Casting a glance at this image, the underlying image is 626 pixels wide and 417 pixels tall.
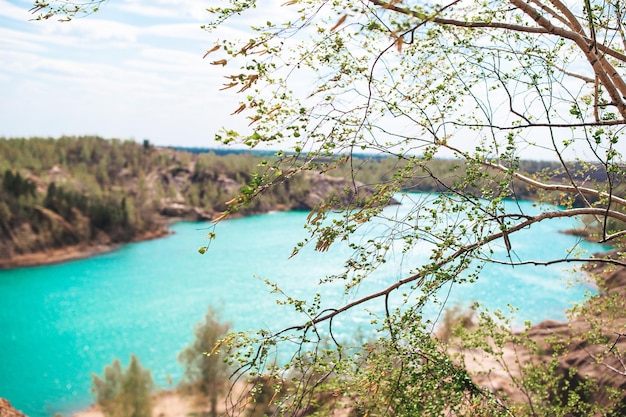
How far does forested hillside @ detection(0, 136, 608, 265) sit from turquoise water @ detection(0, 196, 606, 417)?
371cm

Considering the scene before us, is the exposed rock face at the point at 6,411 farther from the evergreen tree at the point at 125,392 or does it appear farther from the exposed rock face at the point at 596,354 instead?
the evergreen tree at the point at 125,392

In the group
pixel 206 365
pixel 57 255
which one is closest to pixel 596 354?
pixel 206 365

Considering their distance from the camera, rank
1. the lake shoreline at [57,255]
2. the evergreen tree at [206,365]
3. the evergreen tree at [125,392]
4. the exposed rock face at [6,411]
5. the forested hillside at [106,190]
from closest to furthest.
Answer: the exposed rock face at [6,411]
the evergreen tree at [125,392]
the evergreen tree at [206,365]
the lake shoreline at [57,255]
the forested hillside at [106,190]

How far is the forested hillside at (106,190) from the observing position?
34156 mm

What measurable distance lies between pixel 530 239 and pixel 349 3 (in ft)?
111

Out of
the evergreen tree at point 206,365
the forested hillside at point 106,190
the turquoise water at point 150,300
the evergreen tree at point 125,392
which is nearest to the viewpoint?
the evergreen tree at point 125,392

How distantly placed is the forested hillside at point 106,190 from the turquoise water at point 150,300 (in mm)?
3705

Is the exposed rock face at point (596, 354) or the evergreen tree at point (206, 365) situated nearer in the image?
the exposed rock face at point (596, 354)

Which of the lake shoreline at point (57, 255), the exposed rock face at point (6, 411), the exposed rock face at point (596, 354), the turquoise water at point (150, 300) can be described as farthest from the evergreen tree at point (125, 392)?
the lake shoreline at point (57, 255)

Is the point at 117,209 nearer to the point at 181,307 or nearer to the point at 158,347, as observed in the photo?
the point at 181,307

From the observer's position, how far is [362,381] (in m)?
3.26

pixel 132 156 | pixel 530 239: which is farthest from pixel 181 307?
pixel 132 156

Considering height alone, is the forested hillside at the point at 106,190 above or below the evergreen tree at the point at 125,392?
above

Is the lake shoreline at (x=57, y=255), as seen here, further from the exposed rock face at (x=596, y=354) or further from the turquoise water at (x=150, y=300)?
the exposed rock face at (x=596, y=354)
